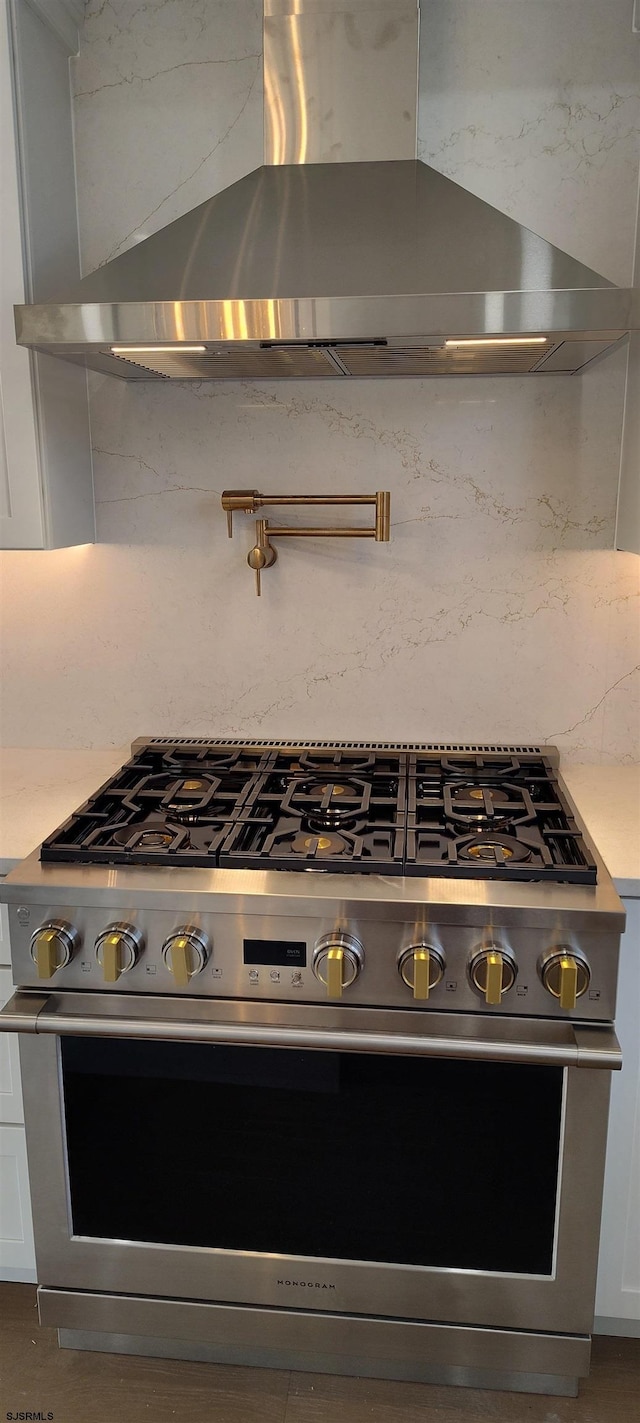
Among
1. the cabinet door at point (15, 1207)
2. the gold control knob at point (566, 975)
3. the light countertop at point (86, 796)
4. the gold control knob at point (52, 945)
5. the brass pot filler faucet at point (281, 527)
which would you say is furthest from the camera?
the brass pot filler faucet at point (281, 527)

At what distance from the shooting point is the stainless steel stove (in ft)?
5.26

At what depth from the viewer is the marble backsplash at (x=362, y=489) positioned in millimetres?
2004

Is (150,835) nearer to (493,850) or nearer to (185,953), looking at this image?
(185,953)

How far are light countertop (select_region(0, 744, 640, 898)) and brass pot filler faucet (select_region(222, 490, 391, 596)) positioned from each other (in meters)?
0.55

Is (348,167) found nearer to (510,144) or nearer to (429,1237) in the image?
(510,144)

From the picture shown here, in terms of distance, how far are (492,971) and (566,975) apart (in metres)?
0.11

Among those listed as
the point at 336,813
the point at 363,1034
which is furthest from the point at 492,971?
the point at 336,813

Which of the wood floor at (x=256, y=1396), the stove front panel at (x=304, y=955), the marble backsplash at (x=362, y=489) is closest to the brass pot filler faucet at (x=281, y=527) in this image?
the marble backsplash at (x=362, y=489)

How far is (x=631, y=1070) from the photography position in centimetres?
174

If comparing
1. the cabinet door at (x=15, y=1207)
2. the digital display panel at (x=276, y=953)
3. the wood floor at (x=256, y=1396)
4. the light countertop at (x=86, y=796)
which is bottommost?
the wood floor at (x=256, y=1396)

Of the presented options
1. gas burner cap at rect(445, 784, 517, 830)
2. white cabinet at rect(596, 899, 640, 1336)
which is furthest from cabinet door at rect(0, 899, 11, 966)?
white cabinet at rect(596, 899, 640, 1336)

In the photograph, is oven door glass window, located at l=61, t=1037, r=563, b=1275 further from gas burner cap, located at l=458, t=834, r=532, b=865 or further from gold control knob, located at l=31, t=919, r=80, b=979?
gas burner cap, located at l=458, t=834, r=532, b=865

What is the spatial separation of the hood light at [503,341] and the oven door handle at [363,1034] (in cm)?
107

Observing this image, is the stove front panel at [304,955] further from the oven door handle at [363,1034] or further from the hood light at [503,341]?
the hood light at [503,341]
